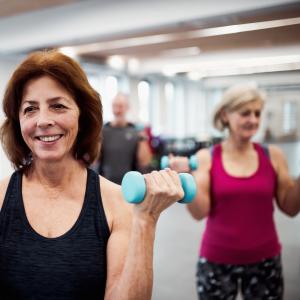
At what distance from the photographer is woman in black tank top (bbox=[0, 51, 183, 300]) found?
0.76m

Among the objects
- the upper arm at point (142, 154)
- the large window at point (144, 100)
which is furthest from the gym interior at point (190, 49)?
the large window at point (144, 100)

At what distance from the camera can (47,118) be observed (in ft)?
2.53

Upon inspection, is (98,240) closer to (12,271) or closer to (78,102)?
(12,271)

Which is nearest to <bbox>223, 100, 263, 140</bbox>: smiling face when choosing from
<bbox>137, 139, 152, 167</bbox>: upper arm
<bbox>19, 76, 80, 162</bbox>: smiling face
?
<bbox>19, 76, 80, 162</bbox>: smiling face

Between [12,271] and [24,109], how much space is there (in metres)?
0.36

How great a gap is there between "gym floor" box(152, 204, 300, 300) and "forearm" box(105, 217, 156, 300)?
161 cm

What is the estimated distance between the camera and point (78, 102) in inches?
33.0

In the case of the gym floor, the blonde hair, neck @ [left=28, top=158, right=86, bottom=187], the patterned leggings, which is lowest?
the gym floor

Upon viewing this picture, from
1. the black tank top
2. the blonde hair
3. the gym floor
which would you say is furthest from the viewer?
the gym floor

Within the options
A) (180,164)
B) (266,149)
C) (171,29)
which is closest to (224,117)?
(266,149)

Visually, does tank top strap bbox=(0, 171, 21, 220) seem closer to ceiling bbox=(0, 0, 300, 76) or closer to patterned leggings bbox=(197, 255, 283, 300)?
patterned leggings bbox=(197, 255, 283, 300)

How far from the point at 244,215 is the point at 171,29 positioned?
200cm

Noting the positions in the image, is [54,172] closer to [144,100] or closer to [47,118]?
[47,118]

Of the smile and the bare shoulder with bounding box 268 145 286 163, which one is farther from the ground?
the bare shoulder with bounding box 268 145 286 163
